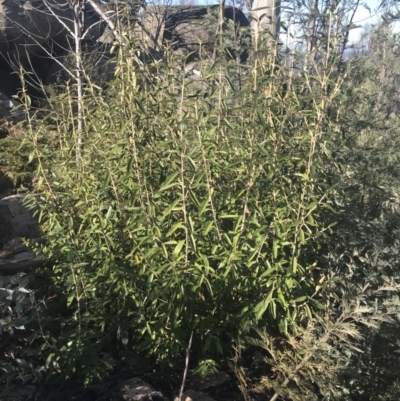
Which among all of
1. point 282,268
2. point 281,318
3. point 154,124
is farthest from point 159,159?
point 281,318

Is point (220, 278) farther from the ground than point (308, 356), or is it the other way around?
point (220, 278)

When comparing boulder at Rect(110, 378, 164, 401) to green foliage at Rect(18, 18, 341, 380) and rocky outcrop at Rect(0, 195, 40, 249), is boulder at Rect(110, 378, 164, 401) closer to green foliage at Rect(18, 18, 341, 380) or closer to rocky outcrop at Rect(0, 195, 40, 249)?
green foliage at Rect(18, 18, 341, 380)

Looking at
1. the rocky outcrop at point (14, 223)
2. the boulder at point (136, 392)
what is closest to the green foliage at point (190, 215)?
the boulder at point (136, 392)

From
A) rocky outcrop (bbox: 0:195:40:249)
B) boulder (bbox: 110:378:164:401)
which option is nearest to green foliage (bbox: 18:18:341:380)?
boulder (bbox: 110:378:164:401)

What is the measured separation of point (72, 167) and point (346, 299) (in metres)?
2.14

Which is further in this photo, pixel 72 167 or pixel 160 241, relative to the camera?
pixel 72 167

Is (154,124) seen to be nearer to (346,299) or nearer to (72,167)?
(72,167)

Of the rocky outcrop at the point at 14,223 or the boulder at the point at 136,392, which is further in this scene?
the rocky outcrop at the point at 14,223

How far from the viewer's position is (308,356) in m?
2.86

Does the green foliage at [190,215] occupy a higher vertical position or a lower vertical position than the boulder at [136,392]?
higher

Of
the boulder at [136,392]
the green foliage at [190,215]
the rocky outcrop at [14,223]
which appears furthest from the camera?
the rocky outcrop at [14,223]

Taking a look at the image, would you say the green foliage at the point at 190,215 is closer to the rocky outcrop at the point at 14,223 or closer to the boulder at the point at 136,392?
the boulder at the point at 136,392

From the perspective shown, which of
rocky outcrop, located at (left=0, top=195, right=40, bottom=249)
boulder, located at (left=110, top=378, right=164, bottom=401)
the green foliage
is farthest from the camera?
rocky outcrop, located at (left=0, top=195, right=40, bottom=249)

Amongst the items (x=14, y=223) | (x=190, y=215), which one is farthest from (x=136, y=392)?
(x=14, y=223)
